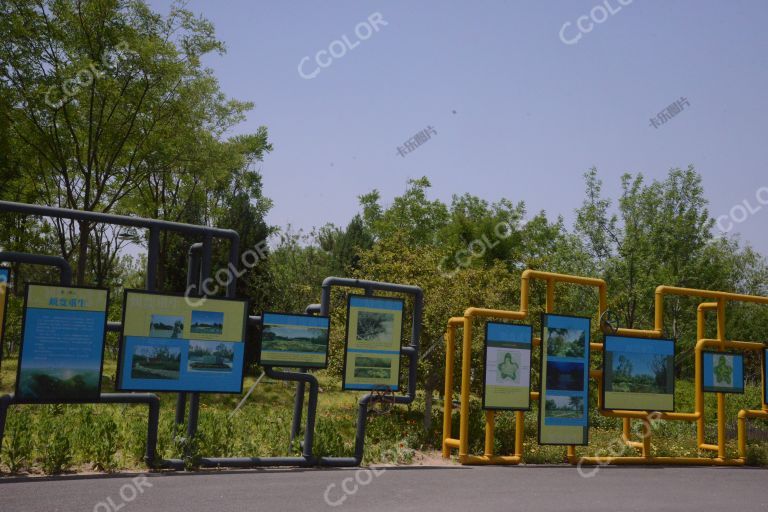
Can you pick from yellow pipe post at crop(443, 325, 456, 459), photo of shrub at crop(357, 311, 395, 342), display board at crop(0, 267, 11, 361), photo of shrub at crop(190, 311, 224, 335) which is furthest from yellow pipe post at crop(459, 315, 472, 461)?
display board at crop(0, 267, 11, 361)

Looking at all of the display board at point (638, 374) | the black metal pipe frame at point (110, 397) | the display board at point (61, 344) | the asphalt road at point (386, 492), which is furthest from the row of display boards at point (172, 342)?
the display board at point (638, 374)

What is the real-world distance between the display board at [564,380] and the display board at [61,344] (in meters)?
6.93

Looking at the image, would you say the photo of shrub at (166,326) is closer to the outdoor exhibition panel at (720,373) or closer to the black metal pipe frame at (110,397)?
the black metal pipe frame at (110,397)

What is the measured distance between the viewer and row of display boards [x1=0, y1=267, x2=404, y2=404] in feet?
28.2

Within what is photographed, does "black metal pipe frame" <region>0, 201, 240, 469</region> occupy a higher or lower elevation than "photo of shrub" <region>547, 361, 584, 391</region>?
higher

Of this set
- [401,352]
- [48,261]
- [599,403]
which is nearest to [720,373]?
[599,403]

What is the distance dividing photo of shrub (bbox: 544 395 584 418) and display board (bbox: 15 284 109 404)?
278 inches

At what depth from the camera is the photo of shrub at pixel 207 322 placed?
31.8ft

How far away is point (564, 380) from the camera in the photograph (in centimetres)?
1243

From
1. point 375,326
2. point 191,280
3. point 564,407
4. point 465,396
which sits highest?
point 191,280

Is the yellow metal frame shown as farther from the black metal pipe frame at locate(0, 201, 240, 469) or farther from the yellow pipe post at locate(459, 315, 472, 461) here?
the black metal pipe frame at locate(0, 201, 240, 469)

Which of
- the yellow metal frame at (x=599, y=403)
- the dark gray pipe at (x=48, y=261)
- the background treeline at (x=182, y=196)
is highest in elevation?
the background treeline at (x=182, y=196)

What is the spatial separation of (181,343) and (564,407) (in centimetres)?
641

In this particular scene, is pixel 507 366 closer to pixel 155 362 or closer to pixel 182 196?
pixel 155 362
